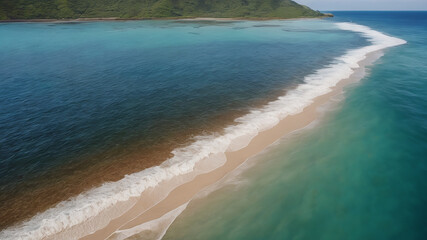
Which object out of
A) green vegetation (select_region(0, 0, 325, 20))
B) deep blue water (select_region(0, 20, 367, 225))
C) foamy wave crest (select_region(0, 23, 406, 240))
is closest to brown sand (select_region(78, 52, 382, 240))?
foamy wave crest (select_region(0, 23, 406, 240))

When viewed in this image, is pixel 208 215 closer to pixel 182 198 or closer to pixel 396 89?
pixel 182 198

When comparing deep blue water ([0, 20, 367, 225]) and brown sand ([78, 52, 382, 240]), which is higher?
deep blue water ([0, 20, 367, 225])

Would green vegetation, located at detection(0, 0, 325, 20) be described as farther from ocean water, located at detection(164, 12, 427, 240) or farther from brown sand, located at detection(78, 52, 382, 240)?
ocean water, located at detection(164, 12, 427, 240)

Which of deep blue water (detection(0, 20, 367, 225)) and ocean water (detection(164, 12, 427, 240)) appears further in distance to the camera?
deep blue water (detection(0, 20, 367, 225))

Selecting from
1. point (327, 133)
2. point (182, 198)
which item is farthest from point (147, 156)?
point (327, 133)

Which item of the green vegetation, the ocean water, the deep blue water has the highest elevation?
the green vegetation

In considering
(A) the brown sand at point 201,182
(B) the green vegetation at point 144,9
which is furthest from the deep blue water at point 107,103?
(B) the green vegetation at point 144,9
